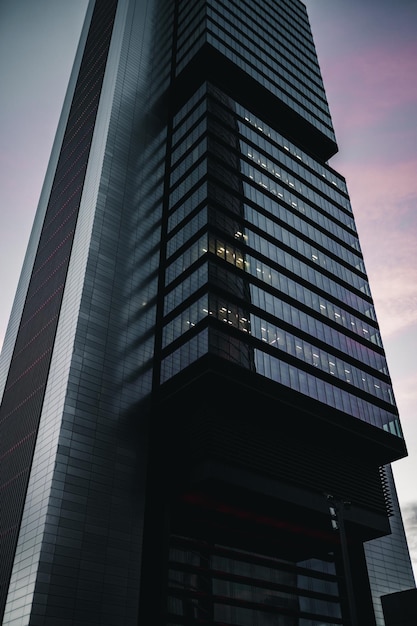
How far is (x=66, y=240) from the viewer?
67.9 metres

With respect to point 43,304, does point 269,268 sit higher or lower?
higher

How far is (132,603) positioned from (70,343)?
908 inches

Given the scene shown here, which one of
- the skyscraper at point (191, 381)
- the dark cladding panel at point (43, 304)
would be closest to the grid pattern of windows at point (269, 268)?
the skyscraper at point (191, 381)

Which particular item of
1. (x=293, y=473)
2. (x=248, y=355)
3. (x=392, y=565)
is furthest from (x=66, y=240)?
(x=392, y=565)

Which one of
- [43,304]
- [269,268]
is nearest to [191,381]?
[269,268]

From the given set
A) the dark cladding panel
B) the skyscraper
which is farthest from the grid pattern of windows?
the dark cladding panel

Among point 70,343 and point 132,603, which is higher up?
point 70,343

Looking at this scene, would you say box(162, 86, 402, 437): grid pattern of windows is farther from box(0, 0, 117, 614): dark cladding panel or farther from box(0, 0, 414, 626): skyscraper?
box(0, 0, 117, 614): dark cladding panel

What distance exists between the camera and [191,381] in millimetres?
51562

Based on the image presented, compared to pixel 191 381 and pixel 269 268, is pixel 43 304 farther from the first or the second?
pixel 269 268

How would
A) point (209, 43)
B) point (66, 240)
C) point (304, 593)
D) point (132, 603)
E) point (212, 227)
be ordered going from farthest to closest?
point (209, 43) → point (66, 240) → point (212, 227) → point (304, 593) → point (132, 603)

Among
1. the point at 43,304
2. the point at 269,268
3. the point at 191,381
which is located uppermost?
the point at 269,268

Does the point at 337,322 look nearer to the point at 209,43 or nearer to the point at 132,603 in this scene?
the point at 132,603

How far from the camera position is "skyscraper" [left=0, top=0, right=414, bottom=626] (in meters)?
46.5
